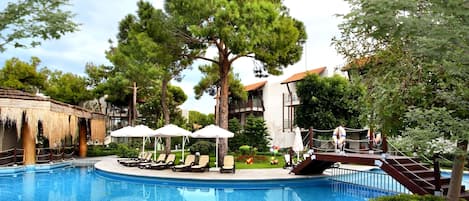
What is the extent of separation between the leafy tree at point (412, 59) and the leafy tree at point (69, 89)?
97.6ft

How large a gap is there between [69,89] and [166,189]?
2211cm

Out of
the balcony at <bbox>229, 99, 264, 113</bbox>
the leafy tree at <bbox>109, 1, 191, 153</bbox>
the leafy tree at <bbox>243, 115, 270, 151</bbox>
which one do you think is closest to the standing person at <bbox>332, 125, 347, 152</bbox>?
the leafy tree at <bbox>109, 1, 191, 153</bbox>

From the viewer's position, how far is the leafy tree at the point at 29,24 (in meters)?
4.18

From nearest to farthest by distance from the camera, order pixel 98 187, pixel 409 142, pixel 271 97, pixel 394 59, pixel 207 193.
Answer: pixel 409 142, pixel 394 59, pixel 207 193, pixel 98 187, pixel 271 97

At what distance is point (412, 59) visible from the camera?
248 inches

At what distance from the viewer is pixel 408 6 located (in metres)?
4.51

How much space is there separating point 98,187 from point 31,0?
37.8 ft

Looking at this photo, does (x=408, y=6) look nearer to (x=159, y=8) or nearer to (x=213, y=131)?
(x=213, y=131)

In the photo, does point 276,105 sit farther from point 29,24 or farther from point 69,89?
point 29,24

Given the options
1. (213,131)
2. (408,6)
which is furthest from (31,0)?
(213,131)

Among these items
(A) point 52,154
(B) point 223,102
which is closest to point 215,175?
(B) point 223,102

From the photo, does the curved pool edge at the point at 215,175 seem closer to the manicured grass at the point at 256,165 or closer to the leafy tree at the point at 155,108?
the manicured grass at the point at 256,165

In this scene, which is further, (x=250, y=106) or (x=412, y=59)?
(x=250, y=106)

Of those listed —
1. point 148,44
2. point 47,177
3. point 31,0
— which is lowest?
point 47,177
